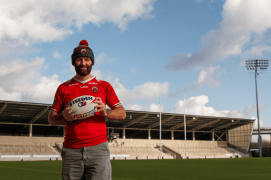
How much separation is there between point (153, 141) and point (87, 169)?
61.4m

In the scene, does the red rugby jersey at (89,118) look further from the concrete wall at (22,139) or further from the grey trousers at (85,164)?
the concrete wall at (22,139)

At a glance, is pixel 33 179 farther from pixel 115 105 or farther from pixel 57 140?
pixel 57 140

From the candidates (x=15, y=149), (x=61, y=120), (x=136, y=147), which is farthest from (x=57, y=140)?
(x=61, y=120)

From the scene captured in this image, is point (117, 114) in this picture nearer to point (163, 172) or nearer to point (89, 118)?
point (89, 118)

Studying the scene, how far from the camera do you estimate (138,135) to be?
2761 inches

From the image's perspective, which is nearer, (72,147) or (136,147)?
(72,147)

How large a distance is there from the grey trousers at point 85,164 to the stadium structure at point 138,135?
4220 centimetres

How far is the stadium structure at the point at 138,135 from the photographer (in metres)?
46.1

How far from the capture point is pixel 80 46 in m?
3.41

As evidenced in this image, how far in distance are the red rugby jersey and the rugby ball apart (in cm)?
5

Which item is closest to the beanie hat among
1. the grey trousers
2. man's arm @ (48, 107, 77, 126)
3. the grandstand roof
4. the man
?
the man

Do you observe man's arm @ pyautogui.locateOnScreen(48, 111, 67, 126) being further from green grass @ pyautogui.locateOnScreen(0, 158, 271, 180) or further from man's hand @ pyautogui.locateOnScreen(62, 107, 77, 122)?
green grass @ pyautogui.locateOnScreen(0, 158, 271, 180)

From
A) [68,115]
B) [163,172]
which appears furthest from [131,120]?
[68,115]

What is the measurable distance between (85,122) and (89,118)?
0.06m
